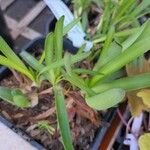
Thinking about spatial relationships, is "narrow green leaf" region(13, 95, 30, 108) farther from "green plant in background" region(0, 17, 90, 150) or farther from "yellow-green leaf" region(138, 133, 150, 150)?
"yellow-green leaf" region(138, 133, 150, 150)

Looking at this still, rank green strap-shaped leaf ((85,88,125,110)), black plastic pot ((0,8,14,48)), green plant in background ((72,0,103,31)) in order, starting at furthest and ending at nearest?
1. black plastic pot ((0,8,14,48))
2. green plant in background ((72,0,103,31))
3. green strap-shaped leaf ((85,88,125,110))

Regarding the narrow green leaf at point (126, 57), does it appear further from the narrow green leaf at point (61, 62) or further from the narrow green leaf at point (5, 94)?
the narrow green leaf at point (5, 94)

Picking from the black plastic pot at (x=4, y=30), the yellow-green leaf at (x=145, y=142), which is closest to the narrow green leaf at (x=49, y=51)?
the yellow-green leaf at (x=145, y=142)

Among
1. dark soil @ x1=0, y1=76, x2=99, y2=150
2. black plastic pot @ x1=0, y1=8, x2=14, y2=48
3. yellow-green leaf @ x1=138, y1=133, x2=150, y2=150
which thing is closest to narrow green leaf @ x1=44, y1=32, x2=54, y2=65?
dark soil @ x1=0, y1=76, x2=99, y2=150

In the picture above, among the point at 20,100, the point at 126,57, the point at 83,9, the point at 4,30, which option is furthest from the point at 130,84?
the point at 4,30

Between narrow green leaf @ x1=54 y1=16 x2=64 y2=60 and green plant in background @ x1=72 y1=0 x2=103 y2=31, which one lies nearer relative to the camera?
narrow green leaf @ x1=54 y1=16 x2=64 y2=60

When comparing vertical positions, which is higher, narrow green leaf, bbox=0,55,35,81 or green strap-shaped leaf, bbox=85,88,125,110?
narrow green leaf, bbox=0,55,35,81

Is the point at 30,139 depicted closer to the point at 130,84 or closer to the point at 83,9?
the point at 130,84

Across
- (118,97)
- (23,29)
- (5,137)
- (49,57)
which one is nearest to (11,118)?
(5,137)
